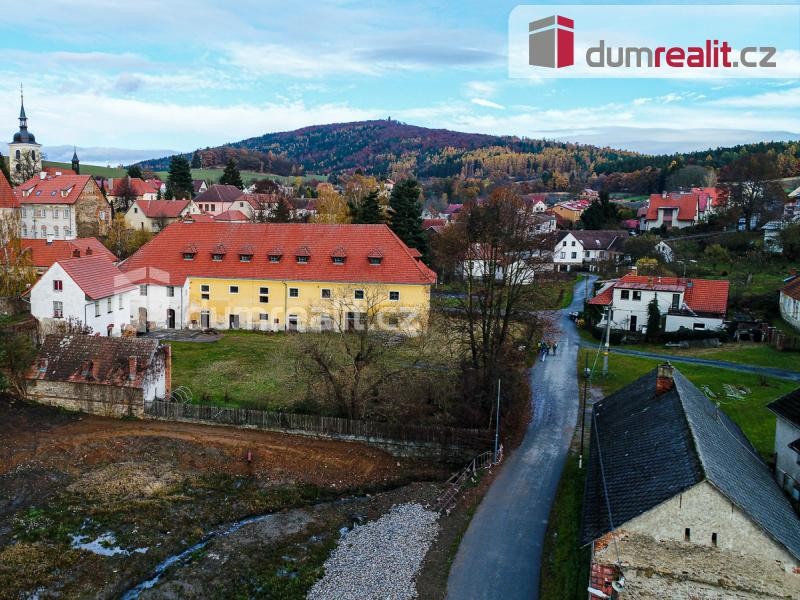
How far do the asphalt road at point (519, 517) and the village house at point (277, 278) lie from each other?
15892 mm

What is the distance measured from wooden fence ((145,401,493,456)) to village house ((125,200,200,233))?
193 ft

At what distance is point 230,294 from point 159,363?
16769 mm

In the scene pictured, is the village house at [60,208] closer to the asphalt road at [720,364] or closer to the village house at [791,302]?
the asphalt road at [720,364]

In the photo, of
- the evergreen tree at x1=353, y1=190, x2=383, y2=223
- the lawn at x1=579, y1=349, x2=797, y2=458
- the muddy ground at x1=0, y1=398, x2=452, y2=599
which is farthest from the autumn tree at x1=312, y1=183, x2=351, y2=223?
the muddy ground at x1=0, y1=398, x2=452, y2=599

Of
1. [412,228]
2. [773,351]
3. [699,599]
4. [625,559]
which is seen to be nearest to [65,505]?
[625,559]

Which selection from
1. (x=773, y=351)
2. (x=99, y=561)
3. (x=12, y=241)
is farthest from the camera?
(x=12, y=241)

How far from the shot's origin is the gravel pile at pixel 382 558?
1806cm

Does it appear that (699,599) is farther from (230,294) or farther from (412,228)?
(412,228)

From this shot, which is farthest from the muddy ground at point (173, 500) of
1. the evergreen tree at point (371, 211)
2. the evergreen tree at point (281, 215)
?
the evergreen tree at point (281, 215)

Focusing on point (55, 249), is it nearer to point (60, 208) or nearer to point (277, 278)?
point (277, 278)

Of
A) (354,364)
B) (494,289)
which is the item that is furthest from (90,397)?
(494,289)

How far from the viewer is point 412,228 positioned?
65.3 metres

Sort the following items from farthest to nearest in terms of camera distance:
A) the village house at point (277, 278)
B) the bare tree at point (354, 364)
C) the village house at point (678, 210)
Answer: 1. the village house at point (678, 210)
2. the village house at point (277, 278)
3. the bare tree at point (354, 364)

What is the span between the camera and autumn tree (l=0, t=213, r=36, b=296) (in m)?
44.5
